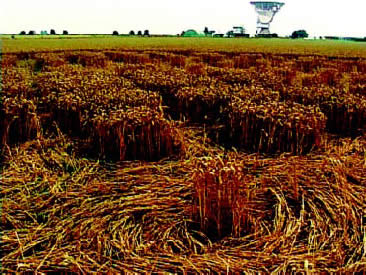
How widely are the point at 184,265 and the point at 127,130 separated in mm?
2536

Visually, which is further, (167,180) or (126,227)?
(167,180)

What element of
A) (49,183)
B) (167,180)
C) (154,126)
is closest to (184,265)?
(167,180)

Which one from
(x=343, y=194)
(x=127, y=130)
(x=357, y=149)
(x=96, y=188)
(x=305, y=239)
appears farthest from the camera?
(x=357, y=149)

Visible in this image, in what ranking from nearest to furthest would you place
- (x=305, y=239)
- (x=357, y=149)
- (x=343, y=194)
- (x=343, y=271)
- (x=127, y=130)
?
(x=343, y=271), (x=305, y=239), (x=343, y=194), (x=127, y=130), (x=357, y=149)

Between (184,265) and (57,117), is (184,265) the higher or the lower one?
the lower one

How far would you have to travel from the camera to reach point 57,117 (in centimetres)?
682

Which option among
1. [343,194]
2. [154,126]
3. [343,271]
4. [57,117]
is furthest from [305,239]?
[57,117]

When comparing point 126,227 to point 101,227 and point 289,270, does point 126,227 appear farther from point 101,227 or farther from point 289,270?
point 289,270

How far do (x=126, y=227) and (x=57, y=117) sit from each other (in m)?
3.72

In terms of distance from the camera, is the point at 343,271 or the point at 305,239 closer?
the point at 343,271

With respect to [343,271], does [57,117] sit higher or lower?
higher

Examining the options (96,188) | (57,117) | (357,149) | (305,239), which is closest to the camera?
(305,239)

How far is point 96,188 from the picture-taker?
4379mm

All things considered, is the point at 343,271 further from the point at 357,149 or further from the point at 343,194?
the point at 357,149
